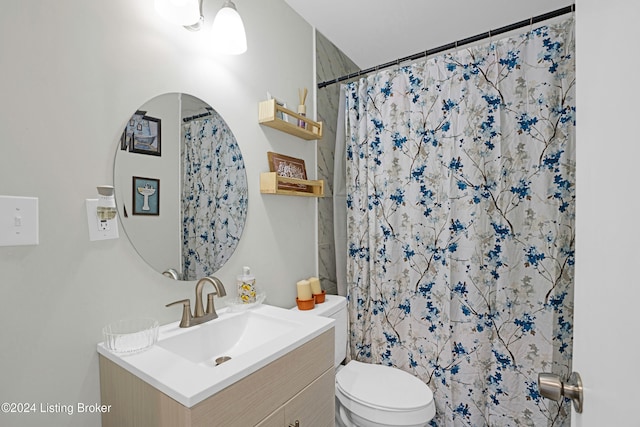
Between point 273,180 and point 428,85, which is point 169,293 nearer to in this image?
point 273,180

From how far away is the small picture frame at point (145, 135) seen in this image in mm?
1069

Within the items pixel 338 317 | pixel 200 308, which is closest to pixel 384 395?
pixel 338 317

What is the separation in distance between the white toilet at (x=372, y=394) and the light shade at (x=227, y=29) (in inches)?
51.6

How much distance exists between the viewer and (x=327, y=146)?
2152mm

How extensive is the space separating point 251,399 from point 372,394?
2.78ft

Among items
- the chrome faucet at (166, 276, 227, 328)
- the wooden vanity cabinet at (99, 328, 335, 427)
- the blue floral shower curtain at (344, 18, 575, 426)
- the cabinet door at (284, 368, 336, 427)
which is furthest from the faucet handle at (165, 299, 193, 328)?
the blue floral shower curtain at (344, 18, 575, 426)

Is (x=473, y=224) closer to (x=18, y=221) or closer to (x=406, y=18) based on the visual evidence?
(x=406, y=18)

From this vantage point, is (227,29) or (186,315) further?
(227,29)

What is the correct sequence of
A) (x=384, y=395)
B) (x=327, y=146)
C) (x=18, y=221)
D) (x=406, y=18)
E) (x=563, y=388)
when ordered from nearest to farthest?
(x=563, y=388), (x=18, y=221), (x=384, y=395), (x=406, y=18), (x=327, y=146)

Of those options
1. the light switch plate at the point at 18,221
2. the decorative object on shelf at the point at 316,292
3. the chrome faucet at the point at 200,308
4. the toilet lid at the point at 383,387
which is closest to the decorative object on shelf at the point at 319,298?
the decorative object on shelf at the point at 316,292

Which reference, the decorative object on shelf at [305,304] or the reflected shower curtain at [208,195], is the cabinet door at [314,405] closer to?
the decorative object on shelf at [305,304]

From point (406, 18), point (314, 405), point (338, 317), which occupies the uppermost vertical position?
point (406, 18)

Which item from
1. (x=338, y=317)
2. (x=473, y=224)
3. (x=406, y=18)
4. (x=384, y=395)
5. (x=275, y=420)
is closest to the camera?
(x=275, y=420)

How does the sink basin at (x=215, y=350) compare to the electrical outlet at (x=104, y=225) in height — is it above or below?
below
